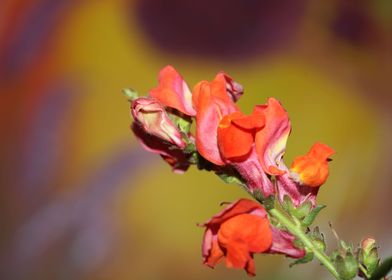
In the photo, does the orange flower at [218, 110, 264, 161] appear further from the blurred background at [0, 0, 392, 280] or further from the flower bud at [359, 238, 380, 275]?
the blurred background at [0, 0, 392, 280]

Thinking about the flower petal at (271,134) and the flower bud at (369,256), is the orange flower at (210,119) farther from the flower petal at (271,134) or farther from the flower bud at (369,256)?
the flower bud at (369,256)

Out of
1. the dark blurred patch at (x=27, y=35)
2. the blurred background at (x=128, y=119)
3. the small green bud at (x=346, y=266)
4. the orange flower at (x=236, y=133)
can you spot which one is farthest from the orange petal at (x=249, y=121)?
the dark blurred patch at (x=27, y=35)

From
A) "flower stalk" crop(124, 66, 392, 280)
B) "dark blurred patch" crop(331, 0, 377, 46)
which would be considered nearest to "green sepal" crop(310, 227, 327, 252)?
"flower stalk" crop(124, 66, 392, 280)

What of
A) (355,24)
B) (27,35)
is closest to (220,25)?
(355,24)

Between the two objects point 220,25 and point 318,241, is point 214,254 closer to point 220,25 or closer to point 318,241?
point 318,241

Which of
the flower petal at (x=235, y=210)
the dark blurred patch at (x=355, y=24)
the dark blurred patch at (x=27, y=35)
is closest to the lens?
the flower petal at (x=235, y=210)

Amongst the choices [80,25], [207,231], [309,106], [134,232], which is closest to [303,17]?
[309,106]
